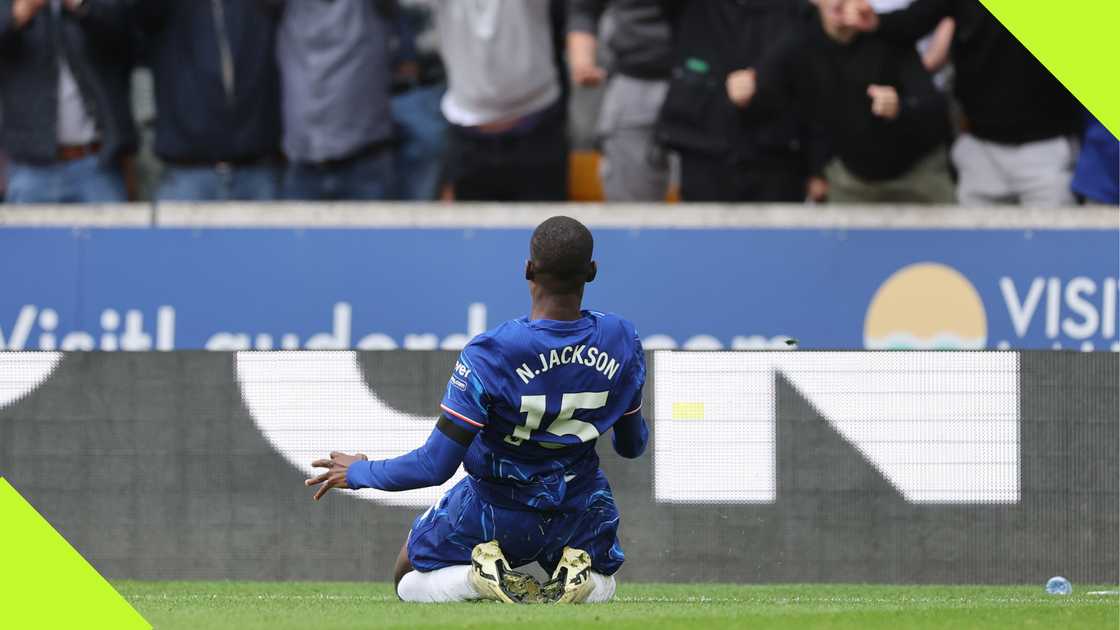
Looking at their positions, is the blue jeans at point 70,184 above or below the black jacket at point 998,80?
below

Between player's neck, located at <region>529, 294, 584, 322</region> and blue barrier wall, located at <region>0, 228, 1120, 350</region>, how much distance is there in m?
5.11

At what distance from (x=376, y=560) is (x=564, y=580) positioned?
10.8ft

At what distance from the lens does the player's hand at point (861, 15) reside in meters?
11.1

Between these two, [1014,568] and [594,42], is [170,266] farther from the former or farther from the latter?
[1014,568]

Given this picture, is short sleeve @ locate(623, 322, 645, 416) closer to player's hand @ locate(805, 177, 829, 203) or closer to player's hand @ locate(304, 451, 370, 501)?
player's hand @ locate(304, 451, 370, 501)

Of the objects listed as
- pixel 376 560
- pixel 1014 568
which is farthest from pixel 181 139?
pixel 1014 568

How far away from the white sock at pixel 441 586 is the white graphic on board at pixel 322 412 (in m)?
2.87

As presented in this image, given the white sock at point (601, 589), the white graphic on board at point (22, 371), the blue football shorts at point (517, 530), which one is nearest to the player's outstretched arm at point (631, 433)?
the blue football shorts at point (517, 530)

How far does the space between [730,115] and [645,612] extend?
6.07 meters

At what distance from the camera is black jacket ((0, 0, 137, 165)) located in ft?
39.1

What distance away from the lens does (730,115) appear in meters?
11.3

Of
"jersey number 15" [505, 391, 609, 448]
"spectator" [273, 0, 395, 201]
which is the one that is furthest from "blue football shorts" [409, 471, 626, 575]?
"spectator" [273, 0, 395, 201]

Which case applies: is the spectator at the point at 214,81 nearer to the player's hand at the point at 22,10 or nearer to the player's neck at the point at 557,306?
the player's hand at the point at 22,10

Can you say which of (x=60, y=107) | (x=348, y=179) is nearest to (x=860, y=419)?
(x=348, y=179)
